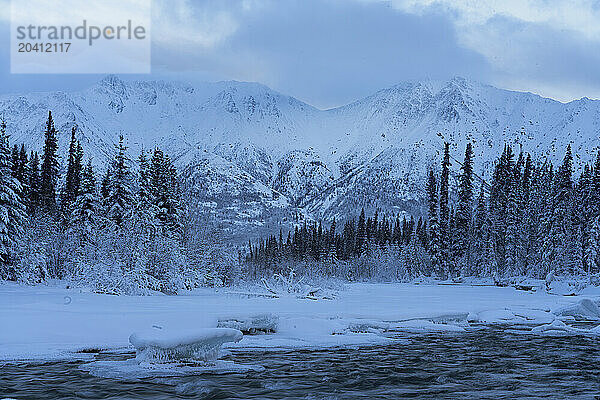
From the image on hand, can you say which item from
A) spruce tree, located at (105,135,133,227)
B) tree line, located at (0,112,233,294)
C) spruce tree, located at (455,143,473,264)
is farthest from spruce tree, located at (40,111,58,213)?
spruce tree, located at (455,143,473,264)

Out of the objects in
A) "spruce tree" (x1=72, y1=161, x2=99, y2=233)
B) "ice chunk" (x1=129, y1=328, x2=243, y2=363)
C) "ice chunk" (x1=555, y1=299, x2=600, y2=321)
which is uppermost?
"spruce tree" (x1=72, y1=161, x2=99, y2=233)

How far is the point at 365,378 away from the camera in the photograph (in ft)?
39.1

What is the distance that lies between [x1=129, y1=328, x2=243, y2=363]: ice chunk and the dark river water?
98cm

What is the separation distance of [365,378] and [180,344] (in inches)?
157

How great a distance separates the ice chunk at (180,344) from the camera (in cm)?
1230

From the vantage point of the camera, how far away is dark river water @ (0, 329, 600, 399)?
34.2ft

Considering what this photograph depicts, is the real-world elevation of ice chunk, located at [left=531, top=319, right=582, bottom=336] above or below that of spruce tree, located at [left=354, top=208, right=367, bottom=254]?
below

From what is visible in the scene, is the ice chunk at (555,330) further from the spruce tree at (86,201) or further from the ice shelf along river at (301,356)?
the spruce tree at (86,201)

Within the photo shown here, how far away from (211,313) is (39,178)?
44437mm

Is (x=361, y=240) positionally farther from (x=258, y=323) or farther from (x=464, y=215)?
(x=258, y=323)

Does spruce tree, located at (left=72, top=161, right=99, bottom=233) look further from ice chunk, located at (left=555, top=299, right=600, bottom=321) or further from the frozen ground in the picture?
ice chunk, located at (left=555, top=299, right=600, bottom=321)

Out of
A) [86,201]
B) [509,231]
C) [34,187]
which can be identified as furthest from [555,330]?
[509,231]

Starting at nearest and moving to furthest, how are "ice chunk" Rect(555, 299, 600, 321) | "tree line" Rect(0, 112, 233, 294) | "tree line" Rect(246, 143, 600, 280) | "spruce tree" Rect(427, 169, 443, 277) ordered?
"ice chunk" Rect(555, 299, 600, 321)
"tree line" Rect(0, 112, 233, 294)
"tree line" Rect(246, 143, 600, 280)
"spruce tree" Rect(427, 169, 443, 277)

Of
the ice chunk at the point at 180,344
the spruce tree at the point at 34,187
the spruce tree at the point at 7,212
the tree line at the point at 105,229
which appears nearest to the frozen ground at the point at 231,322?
the ice chunk at the point at 180,344
